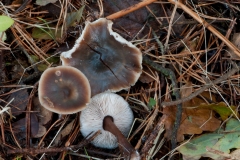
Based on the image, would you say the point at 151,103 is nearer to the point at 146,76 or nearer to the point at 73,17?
the point at 146,76

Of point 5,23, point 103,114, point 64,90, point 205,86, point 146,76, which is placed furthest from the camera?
point 146,76

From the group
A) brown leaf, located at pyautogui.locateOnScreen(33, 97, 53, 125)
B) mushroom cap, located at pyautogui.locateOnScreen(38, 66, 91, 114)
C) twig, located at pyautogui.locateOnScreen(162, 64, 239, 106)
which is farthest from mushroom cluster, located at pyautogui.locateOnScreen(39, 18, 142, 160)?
twig, located at pyautogui.locateOnScreen(162, 64, 239, 106)

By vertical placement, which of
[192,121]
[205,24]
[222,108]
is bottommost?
[192,121]

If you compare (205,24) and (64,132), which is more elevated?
(205,24)

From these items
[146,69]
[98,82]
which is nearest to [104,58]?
[98,82]

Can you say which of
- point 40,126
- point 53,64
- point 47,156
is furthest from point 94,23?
point 47,156

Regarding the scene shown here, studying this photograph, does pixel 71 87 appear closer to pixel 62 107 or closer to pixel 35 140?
pixel 62 107
